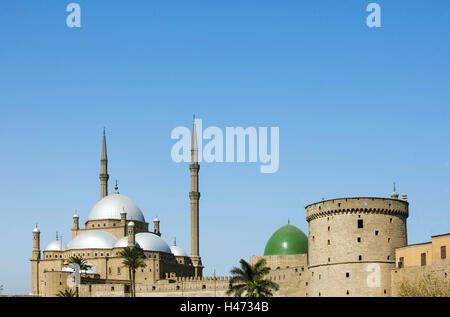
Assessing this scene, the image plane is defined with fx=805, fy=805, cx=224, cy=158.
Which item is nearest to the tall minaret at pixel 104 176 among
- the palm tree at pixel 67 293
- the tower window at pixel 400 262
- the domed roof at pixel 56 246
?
the domed roof at pixel 56 246

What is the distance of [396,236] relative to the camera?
76.0 meters

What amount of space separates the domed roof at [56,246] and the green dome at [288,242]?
33.3 meters

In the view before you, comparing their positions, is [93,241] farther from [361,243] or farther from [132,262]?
[361,243]

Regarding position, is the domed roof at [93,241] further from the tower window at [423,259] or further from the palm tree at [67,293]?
the tower window at [423,259]

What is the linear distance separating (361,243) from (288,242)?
21.0 m

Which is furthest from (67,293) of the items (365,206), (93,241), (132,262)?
(365,206)

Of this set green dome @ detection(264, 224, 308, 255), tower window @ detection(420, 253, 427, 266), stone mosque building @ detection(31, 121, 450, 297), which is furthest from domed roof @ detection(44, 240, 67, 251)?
tower window @ detection(420, 253, 427, 266)

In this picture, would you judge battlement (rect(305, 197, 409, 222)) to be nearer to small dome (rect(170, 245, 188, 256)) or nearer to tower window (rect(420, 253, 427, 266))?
tower window (rect(420, 253, 427, 266))

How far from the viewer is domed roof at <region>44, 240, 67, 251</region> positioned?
115m

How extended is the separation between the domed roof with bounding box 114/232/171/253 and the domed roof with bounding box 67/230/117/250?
1.84 meters
